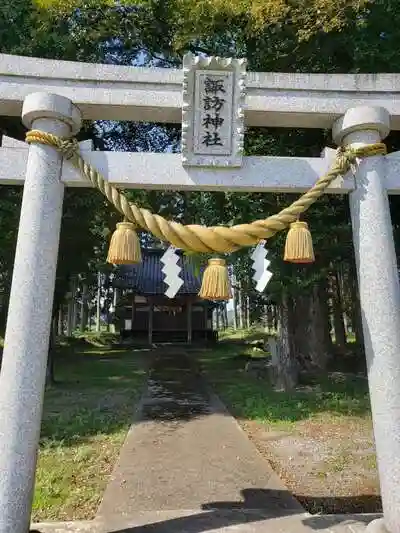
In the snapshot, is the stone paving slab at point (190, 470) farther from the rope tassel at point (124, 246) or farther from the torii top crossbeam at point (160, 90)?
the torii top crossbeam at point (160, 90)

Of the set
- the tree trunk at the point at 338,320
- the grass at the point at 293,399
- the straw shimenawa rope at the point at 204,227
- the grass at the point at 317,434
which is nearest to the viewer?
the straw shimenawa rope at the point at 204,227

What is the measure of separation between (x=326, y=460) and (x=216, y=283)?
3991mm

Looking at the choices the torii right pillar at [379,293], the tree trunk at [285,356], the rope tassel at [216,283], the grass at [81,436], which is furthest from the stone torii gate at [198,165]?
the tree trunk at [285,356]

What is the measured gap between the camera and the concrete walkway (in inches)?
139

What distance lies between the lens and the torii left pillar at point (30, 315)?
307 cm

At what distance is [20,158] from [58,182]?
1.25 ft

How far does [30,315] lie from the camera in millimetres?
3252

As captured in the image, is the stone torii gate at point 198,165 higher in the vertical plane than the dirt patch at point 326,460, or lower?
higher

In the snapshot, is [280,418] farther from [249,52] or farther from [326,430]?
Answer: [249,52]

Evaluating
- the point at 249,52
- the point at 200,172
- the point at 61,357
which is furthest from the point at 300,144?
the point at 61,357

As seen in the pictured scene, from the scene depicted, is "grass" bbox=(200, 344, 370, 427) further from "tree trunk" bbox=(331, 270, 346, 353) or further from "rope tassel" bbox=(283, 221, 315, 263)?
"tree trunk" bbox=(331, 270, 346, 353)

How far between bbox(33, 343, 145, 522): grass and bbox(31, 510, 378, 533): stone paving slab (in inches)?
31.3

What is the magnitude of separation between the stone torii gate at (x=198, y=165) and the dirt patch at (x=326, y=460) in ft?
5.16

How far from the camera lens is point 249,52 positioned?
989 centimetres
